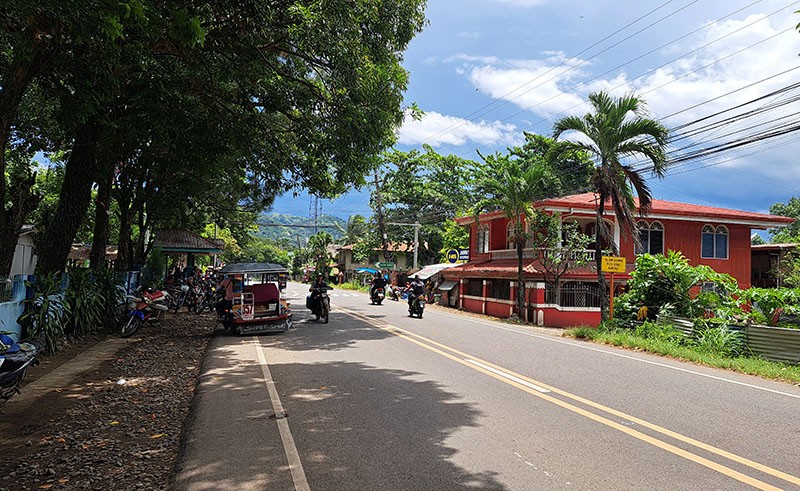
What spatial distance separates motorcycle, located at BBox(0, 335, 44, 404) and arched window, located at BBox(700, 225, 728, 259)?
1109 inches

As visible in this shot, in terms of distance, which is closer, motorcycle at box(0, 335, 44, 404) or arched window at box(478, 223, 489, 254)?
motorcycle at box(0, 335, 44, 404)

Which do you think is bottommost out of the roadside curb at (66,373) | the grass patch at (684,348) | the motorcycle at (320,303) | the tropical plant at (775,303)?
the grass patch at (684,348)

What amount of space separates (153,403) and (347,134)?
8.20 meters

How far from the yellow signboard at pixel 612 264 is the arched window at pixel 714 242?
12.6 m

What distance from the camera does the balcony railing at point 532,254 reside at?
2320 centimetres

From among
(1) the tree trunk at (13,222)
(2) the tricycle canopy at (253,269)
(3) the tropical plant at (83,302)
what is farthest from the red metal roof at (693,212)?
(1) the tree trunk at (13,222)

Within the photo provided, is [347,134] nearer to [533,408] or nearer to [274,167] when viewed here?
[274,167]

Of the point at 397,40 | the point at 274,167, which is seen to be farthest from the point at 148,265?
the point at 397,40

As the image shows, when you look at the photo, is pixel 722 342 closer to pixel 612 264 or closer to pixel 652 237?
pixel 612 264

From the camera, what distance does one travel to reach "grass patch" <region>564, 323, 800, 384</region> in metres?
10.1

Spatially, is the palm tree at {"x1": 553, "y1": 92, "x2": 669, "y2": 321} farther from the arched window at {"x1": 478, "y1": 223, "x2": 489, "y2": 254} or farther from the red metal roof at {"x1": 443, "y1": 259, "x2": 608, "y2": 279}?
the arched window at {"x1": 478, "y1": 223, "x2": 489, "y2": 254}

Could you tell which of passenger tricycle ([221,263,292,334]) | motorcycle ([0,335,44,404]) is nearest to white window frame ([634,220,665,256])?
passenger tricycle ([221,263,292,334])

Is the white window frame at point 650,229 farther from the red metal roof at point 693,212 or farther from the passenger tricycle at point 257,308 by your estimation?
the passenger tricycle at point 257,308

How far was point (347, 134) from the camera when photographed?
43.9ft
